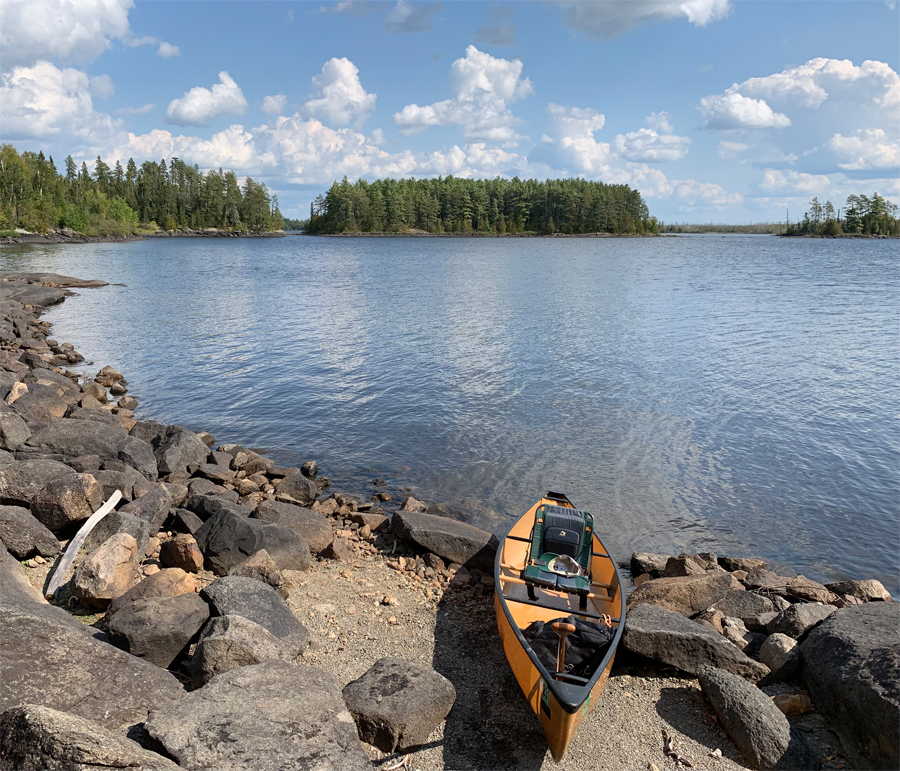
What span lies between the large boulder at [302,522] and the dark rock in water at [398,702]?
3.87m

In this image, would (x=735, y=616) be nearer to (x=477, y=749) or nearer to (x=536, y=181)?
(x=477, y=749)

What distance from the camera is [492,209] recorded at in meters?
185

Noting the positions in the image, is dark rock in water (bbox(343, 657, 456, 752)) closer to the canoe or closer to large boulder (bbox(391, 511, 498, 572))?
the canoe

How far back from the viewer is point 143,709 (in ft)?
19.5

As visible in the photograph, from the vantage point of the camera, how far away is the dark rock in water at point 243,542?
31.1ft

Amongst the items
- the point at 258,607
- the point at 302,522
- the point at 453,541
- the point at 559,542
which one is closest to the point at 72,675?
the point at 258,607

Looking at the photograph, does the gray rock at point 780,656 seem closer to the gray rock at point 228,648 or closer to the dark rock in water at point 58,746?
the gray rock at point 228,648

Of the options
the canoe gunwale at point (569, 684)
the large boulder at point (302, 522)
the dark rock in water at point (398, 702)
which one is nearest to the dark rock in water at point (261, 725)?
the dark rock in water at point (398, 702)

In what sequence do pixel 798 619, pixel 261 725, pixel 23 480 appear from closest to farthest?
pixel 261 725, pixel 798 619, pixel 23 480

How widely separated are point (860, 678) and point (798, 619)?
1718 mm

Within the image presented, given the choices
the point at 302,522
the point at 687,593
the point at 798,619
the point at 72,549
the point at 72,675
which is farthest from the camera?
the point at 302,522

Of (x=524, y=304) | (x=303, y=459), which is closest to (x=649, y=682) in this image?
(x=303, y=459)

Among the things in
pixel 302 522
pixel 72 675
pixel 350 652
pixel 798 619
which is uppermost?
pixel 72 675

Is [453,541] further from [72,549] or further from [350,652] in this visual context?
[72,549]
